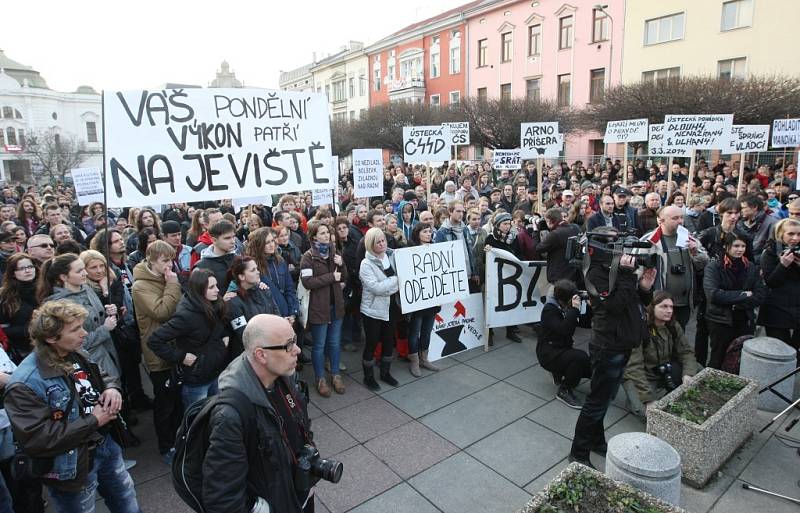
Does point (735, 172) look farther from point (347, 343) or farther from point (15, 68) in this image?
point (15, 68)

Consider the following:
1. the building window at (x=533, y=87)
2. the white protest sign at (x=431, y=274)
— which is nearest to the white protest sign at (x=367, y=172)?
the white protest sign at (x=431, y=274)

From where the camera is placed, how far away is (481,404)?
530 centimetres

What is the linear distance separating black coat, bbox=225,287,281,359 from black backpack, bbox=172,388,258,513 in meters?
1.91

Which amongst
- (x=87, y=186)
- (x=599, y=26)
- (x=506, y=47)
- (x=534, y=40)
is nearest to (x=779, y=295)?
(x=87, y=186)

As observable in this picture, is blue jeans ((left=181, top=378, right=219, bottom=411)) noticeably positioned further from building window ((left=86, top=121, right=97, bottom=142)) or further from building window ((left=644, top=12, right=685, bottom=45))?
building window ((left=86, top=121, right=97, bottom=142))

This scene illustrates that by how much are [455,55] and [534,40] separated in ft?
29.6

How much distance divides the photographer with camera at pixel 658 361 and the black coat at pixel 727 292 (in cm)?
59

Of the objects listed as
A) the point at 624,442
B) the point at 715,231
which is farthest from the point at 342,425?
the point at 715,231

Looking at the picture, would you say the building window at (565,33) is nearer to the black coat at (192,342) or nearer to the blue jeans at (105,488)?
the black coat at (192,342)

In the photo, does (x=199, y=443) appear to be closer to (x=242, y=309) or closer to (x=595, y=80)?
(x=242, y=309)

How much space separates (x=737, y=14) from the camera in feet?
82.7

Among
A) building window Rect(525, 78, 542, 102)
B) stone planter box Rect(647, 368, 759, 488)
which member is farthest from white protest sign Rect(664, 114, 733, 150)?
building window Rect(525, 78, 542, 102)

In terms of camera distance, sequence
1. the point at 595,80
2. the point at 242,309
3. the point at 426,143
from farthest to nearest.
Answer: the point at 595,80 → the point at 426,143 → the point at 242,309

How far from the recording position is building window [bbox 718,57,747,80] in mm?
25359
